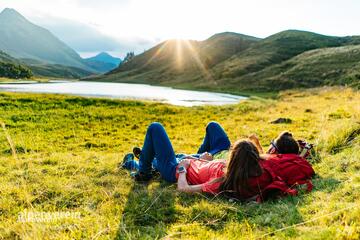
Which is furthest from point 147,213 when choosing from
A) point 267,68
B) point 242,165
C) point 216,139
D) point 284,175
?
point 267,68

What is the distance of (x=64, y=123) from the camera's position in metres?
20.0

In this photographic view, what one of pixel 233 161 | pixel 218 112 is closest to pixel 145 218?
pixel 233 161

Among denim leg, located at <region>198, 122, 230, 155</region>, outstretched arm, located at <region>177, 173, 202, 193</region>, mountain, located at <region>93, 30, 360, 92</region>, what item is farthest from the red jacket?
mountain, located at <region>93, 30, 360, 92</region>

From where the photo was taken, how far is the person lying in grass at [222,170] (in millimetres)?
5984

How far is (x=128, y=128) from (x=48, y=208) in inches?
564

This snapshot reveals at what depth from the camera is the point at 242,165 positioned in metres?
5.95

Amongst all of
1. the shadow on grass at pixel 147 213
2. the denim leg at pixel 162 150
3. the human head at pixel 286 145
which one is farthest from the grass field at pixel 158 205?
the human head at pixel 286 145

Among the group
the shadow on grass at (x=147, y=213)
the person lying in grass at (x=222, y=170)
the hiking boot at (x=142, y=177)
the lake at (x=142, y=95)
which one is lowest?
the shadow on grass at (x=147, y=213)

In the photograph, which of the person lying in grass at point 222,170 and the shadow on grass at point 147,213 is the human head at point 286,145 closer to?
the person lying in grass at point 222,170

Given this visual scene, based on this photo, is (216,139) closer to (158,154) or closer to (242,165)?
(158,154)

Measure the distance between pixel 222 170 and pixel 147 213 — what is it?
68.2 inches

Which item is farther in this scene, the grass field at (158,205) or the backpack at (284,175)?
the backpack at (284,175)

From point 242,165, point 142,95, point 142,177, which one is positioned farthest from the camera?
point 142,95

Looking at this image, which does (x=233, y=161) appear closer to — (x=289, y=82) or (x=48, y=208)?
(x=48, y=208)
